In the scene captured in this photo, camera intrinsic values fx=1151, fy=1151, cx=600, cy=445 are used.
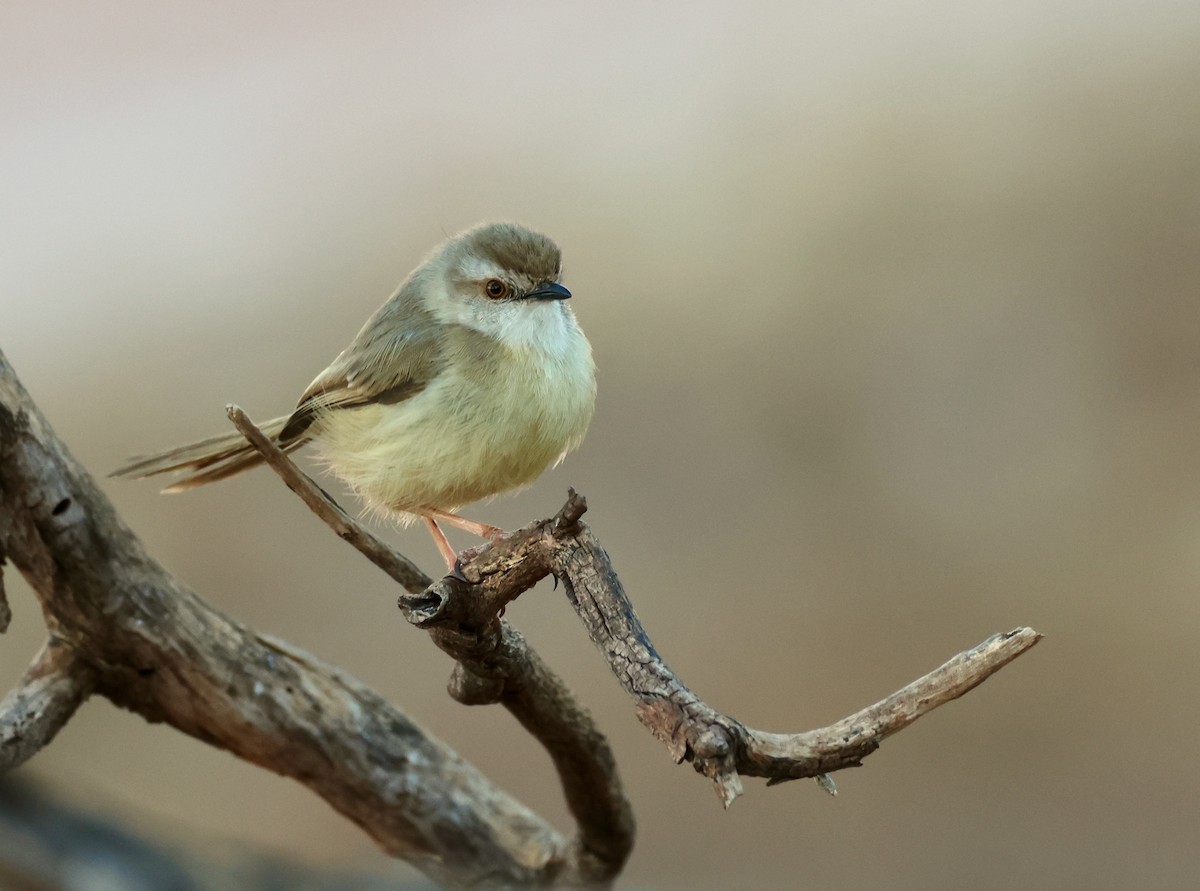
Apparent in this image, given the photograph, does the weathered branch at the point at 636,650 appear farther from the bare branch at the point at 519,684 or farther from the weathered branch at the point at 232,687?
the weathered branch at the point at 232,687

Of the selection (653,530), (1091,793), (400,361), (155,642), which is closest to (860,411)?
(653,530)

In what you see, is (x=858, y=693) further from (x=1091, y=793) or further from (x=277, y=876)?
(x=277, y=876)

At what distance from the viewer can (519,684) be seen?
318cm

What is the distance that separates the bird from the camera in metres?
3.12

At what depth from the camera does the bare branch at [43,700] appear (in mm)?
3070

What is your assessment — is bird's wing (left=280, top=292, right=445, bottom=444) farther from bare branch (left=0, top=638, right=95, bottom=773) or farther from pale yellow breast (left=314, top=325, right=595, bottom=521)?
bare branch (left=0, top=638, right=95, bottom=773)

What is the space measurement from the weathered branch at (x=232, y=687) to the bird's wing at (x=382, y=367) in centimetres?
67

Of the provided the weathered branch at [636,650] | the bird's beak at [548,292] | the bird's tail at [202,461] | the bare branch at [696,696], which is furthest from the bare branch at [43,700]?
the bird's beak at [548,292]

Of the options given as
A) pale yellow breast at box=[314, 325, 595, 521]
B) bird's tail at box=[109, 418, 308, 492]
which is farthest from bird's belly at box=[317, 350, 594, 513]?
bird's tail at box=[109, 418, 308, 492]

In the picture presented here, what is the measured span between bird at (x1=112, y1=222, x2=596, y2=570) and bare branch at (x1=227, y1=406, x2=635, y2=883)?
305 mm

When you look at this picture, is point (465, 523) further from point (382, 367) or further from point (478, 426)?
point (382, 367)

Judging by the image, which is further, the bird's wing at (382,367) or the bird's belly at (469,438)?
the bird's wing at (382,367)

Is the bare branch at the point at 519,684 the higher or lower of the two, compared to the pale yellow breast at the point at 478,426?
lower

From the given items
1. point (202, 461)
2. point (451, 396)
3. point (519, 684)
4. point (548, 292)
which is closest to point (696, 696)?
point (519, 684)
